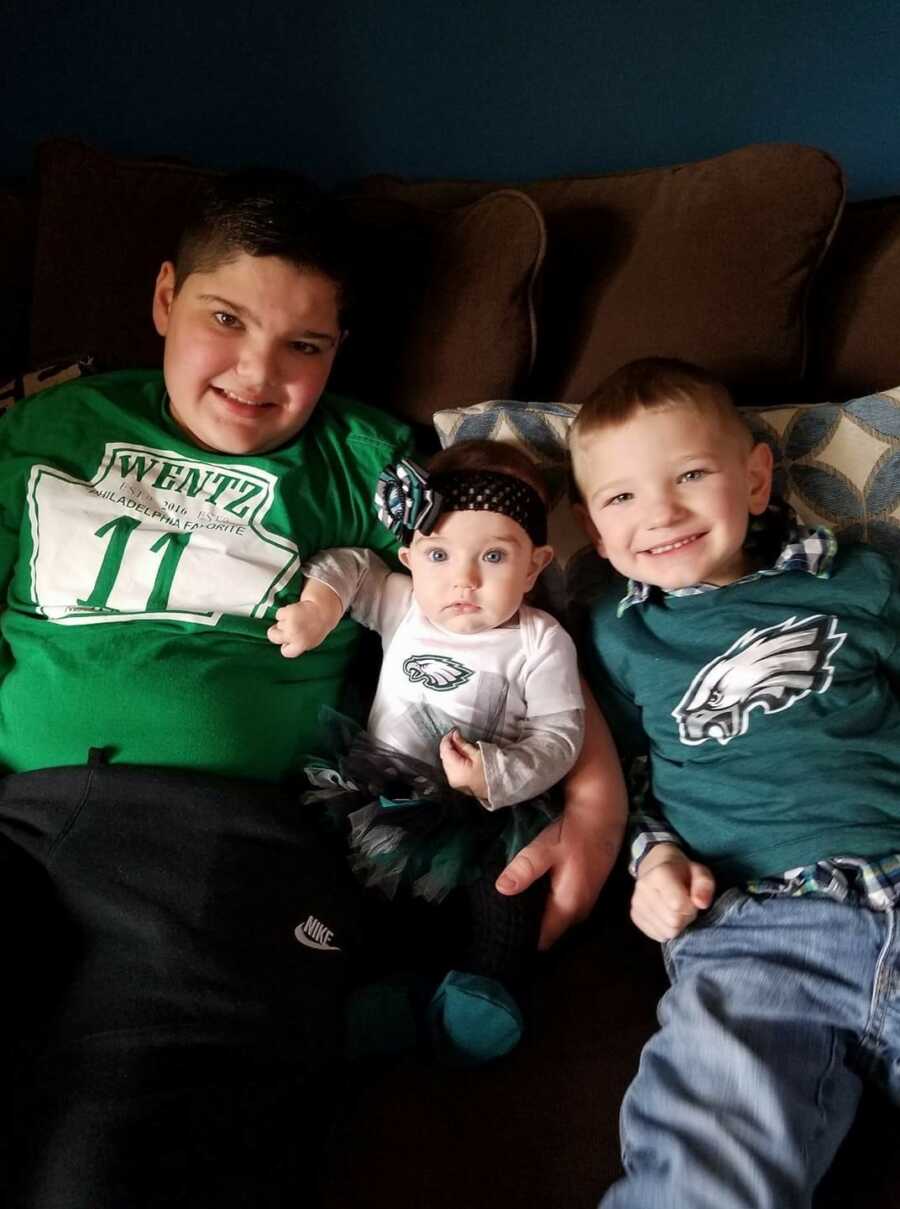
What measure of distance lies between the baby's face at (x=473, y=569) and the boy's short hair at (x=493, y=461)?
9cm

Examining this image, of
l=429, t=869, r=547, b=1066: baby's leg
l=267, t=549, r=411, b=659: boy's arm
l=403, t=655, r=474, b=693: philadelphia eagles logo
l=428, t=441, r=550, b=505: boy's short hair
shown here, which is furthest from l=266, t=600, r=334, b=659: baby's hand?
l=429, t=869, r=547, b=1066: baby's leg

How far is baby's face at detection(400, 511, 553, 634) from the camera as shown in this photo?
1.14 meters

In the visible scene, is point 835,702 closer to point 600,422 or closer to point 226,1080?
point 600,422

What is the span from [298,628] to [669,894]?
1.76ft

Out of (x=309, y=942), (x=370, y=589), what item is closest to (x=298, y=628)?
(x=370, y=589)

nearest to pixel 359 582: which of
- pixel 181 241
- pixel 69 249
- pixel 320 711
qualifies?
pixel 320 711

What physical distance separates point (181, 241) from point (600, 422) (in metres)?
0.64

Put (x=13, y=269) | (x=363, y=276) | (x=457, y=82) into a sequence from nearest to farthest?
1. (x=363, y=276)
2. (x=13, y=269)
3. (x=457, y=82)

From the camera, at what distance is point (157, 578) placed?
46.3 inches

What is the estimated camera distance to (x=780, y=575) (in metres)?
1.17

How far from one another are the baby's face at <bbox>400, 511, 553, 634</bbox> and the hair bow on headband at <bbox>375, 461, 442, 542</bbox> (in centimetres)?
2

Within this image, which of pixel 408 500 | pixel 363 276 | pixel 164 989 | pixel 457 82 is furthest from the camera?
pixel 457 82

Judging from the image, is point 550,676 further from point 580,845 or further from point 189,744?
point 189,744

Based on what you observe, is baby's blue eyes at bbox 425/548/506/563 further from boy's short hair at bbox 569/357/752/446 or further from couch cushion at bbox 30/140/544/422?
couch cushion at bbox 30/140/544/422
